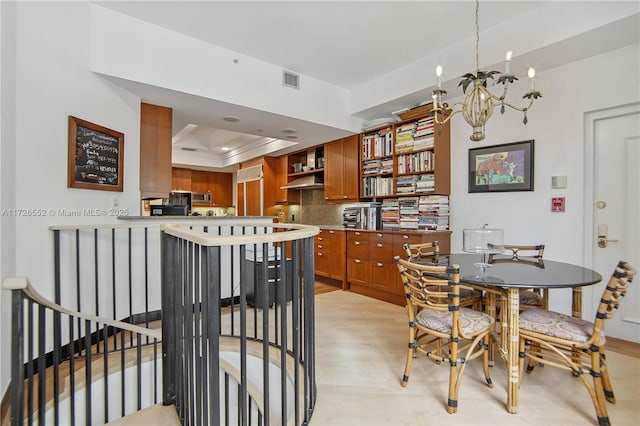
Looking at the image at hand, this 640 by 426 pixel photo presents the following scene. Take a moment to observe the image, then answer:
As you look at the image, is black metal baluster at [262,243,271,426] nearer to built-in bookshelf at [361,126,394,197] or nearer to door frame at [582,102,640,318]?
door frame at [582,102,640,318]

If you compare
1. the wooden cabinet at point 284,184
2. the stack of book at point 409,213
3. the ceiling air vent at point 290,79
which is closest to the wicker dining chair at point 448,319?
the stack of book at point 409,213

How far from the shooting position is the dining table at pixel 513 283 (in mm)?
1770

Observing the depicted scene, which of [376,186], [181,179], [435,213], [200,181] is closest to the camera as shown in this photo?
[435,213]

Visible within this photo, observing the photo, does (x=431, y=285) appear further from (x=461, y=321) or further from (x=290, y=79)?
(x=290, y=79)

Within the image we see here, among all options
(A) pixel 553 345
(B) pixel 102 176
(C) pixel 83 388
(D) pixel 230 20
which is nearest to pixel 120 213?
(B) pixel 102 176

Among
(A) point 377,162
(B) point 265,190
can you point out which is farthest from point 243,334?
(B) point 265,190

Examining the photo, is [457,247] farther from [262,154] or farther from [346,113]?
[262,154]

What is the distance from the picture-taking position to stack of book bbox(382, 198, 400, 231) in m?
4.19

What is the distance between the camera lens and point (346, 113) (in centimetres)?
445

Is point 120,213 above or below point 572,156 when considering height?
below

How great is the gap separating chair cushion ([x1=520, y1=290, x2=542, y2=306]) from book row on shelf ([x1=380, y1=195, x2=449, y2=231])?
1.33 m

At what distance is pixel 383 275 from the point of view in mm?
3975

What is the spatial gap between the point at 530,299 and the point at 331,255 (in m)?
2.79

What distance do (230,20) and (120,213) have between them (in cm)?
206
